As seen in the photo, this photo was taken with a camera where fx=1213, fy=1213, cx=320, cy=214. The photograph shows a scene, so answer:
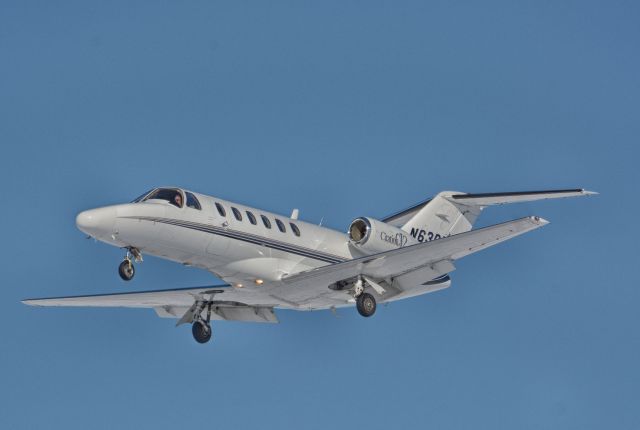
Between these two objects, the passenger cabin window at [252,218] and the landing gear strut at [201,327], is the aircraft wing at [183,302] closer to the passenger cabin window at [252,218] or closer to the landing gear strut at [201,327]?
the landing gear strut at [201,327]

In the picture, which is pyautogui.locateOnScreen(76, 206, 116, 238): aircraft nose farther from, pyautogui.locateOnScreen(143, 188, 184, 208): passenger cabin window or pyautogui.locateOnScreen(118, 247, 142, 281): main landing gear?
pyautogui.locateOnScreen(143, 188, 184, 208): passenger cabin window

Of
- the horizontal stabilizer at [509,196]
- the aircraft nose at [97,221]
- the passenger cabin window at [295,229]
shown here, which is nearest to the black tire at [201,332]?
the passenger cabin window at [295,229]

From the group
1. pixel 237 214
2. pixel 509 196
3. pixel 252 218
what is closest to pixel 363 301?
pixel 252 218

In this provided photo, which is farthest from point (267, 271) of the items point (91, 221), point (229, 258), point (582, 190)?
point (582, 190)

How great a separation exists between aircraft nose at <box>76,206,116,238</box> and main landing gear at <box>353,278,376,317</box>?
576 centimetres

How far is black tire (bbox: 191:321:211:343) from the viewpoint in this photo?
93.5 feet

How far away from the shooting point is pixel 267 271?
26.1 meters

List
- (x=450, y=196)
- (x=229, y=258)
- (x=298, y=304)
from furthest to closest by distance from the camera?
(x=450, y=196)
(x=298, y=304)
(x=229, y=258)

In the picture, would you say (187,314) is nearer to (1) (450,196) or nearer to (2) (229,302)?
(2) (229,302)

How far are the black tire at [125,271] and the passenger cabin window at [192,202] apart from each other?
187cm

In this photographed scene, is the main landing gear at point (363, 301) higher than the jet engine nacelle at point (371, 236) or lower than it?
lower

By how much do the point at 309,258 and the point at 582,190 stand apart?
614cm

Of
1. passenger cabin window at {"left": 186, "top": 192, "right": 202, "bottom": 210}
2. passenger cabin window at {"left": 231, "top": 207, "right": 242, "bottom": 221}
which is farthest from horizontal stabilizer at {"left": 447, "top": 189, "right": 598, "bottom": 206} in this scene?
passenger cabin window at {"left": 186, "top": 192, "right": 202, "bottom": 210}

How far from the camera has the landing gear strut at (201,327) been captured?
93.5 feet
